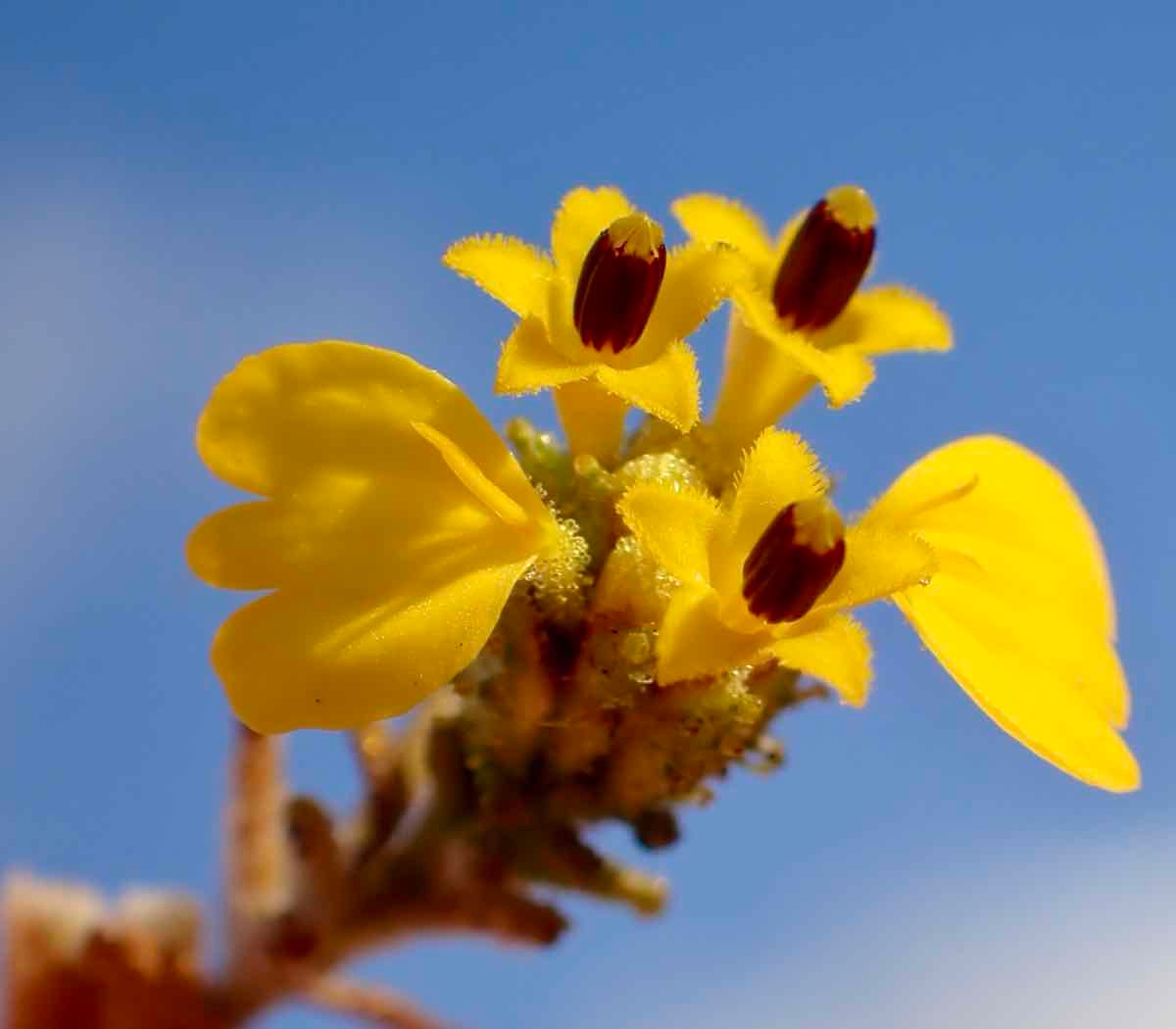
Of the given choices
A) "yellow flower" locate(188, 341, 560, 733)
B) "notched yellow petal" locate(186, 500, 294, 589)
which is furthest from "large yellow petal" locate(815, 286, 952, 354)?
"notched yellow petal" locate(186, 500, 294, 589)

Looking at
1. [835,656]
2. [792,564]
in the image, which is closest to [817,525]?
[792,564]

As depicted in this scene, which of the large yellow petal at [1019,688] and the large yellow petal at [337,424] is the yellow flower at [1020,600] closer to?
the large yellow petal at [1019,688]

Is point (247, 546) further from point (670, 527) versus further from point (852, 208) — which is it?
point (852, 208)

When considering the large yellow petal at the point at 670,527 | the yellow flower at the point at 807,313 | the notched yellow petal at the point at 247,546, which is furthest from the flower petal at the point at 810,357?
the notched yellow petal at the point at 247,546

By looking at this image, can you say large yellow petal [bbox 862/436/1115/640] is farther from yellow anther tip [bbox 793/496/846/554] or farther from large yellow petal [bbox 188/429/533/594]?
large yellow petal [bbox 188/429/533/594]

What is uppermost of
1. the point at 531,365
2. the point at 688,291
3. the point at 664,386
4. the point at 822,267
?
the point at 822,267

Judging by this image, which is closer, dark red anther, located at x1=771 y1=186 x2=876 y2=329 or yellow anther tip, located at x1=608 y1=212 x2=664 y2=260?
yellow anther tip, located at x1=608 y1=212 x2=664 y2=260

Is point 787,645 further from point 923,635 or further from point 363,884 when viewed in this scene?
point 363,884
